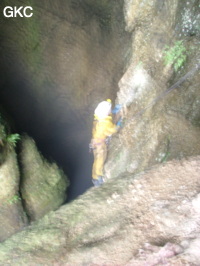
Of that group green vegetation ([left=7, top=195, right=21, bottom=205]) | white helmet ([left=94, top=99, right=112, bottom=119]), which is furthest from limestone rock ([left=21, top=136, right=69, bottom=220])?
white helmet ([left=94, top=99, right=112, bottom=119])

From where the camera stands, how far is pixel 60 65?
7387 millimetres

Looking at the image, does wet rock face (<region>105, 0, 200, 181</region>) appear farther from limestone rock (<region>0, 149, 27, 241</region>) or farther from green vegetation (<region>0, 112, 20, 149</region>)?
green vegetation (<region>0, 112, 20, 149</region>)

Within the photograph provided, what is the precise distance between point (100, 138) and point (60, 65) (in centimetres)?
301

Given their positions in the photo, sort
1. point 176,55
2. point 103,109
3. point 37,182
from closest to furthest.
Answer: point 176,55 < point 103,109 < point 37,182

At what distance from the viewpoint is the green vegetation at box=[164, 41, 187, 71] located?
4.72 metres

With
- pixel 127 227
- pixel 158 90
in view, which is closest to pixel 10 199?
pixel 127 227

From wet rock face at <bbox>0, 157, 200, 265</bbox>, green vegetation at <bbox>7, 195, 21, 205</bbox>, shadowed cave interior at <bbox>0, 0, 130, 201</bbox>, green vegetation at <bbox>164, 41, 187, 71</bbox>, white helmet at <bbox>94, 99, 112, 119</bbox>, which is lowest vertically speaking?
wet rock face at <bbox>0, 157, 200, 265</bbox>

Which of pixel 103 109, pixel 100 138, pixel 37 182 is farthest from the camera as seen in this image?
pixel 100 138

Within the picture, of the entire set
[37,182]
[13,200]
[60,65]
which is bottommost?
[13,200]

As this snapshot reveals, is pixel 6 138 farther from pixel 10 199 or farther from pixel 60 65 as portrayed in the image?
pixel 60 65

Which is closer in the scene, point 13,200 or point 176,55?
point 176,55

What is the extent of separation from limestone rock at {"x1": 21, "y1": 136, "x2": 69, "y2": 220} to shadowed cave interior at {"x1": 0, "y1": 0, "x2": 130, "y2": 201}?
851 mm

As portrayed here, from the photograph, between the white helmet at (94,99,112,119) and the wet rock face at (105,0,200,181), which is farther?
the white helmet at (94,99,112,119)

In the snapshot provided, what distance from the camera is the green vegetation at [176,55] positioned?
472 centimetres
